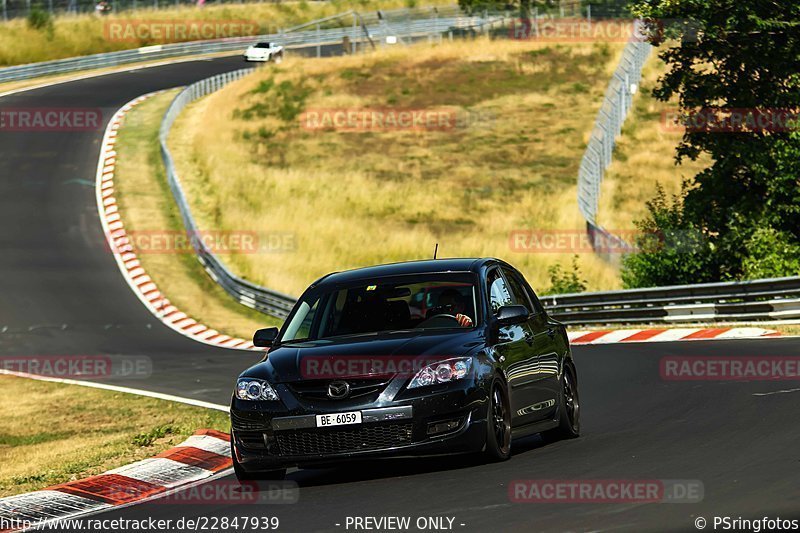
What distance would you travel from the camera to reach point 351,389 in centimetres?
983

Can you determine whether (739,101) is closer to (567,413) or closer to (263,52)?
(567,413)

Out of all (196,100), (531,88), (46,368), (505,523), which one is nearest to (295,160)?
(196,100)

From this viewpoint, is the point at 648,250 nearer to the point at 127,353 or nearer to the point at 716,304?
the point at 716,304

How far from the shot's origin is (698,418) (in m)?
12.3

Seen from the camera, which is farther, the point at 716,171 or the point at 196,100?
the point at 196,100

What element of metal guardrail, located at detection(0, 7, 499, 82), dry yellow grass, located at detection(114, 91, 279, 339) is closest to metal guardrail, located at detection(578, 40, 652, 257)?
dry yellow grass, located at detection(114, 91, 279, 339)

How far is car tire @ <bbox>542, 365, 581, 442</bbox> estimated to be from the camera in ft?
38.7

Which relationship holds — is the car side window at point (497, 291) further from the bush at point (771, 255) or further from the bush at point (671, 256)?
the bush at point (671, 256)

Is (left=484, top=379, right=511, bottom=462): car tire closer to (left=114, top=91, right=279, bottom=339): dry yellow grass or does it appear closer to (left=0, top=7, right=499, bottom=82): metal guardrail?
(left=114, top=91, right=279, bottom=339): dry yellow grass

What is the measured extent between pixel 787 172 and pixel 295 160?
99.6 feet

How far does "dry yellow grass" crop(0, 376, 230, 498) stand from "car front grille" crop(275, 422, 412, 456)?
2.88 metres

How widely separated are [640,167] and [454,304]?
38.4 m

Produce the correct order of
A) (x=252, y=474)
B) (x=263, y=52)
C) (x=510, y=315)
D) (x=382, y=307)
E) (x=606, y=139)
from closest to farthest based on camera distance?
(x=252, y=474)
(x=510, y=315)
(x=382, y=307)
(x=606, y=139)
(x=263, y=52)

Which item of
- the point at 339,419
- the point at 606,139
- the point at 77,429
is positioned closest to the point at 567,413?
the point at 339,419
